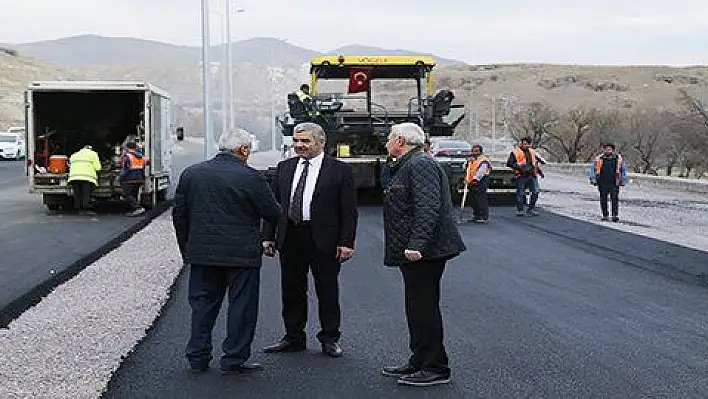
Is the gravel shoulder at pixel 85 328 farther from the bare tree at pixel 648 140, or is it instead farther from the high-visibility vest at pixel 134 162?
the bare tree at pixel 648 140

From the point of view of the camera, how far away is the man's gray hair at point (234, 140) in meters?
8.25

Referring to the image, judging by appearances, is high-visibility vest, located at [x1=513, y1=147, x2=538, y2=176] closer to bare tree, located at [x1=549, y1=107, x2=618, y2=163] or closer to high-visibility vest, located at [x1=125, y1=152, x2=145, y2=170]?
high-visibility vest, located at [x1=125, y1=152, x2=145, y2=170]

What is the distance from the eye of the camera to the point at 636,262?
1528cm

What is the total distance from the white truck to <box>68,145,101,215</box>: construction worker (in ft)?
0.85

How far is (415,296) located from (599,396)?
1.40 m

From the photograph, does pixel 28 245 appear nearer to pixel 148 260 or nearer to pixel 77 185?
pixel 148 260

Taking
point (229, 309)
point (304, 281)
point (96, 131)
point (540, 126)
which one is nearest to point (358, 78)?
point (96, 131)

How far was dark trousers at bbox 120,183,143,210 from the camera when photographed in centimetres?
2277

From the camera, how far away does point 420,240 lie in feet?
25.1

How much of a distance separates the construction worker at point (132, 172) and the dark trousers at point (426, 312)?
50.8 ft

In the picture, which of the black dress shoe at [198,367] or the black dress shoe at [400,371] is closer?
the black dress shoe at [400,371]

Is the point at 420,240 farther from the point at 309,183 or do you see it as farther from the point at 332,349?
the point at 332,349

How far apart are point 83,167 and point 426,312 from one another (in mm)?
15864

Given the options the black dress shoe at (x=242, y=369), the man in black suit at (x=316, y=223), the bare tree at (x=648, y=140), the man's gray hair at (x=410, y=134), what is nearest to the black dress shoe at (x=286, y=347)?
the man in black suit at (x=316, y=223)
